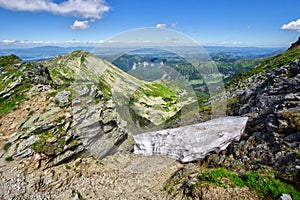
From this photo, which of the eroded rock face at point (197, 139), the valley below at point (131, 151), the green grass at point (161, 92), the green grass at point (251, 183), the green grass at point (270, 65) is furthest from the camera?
the green grass at point (161, 92)

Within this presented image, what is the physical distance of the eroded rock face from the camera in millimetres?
15289

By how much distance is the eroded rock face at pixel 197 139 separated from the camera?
15.3 meters

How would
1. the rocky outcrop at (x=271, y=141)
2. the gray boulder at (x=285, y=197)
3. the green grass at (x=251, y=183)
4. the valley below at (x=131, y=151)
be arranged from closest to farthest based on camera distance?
the gray boulder at (x=285, y=197), the green grass at (x=251, y=183), the valley below at (x=131, y=151), the rocky outcrop at (x=271, y=141)

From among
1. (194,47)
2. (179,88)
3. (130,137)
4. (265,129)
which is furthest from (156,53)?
(179,88)

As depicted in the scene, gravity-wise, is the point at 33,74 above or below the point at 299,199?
above

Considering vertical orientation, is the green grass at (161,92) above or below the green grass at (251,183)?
below

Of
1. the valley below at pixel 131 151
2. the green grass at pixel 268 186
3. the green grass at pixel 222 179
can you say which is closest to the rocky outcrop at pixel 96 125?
the valley below at pixel 131 151

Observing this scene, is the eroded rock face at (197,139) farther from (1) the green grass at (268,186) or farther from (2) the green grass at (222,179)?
(1) the green grass at (268,186)

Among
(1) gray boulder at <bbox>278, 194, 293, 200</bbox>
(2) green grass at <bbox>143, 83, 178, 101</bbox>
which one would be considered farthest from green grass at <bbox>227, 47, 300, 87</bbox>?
(1) gray boulder at <bbox>278, 194, 293, 200</bbox>

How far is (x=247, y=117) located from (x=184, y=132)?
5.62 metres

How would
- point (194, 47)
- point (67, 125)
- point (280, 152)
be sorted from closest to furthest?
point (280, 152)
point (67, 125)
point (194, 47)

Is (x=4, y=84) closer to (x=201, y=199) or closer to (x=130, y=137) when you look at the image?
(x=130, y=137)

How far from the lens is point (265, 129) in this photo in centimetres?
Answer: 1438

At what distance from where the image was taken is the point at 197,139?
51.2ft
